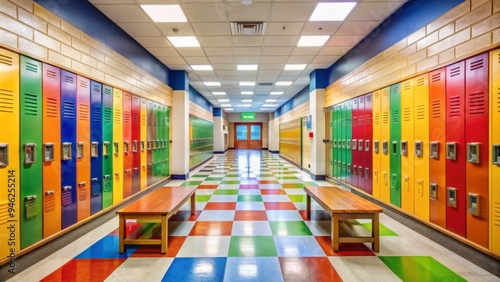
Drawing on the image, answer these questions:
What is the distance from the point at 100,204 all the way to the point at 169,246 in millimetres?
1600

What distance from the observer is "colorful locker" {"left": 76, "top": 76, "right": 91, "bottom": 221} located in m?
3.13

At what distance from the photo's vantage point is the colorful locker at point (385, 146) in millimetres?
3883

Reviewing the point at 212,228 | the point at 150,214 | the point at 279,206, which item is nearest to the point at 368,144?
the point at 279,206

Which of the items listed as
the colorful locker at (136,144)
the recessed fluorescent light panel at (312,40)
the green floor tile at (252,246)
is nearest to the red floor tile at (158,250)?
the green floor tile at (252,246)

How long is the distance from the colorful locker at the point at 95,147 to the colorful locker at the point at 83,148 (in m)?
0.07

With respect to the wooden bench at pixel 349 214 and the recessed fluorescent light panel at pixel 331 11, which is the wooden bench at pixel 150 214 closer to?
the wooden bench at pixel 349 214

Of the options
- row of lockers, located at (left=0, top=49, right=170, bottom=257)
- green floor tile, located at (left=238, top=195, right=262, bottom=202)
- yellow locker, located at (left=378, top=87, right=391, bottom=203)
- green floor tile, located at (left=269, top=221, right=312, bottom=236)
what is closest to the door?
green floor tile, located at (left=238, top=195, right=262, bottom=202)

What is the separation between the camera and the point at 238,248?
2627 mm

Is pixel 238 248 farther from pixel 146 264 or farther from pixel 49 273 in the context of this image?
pixel 49 273

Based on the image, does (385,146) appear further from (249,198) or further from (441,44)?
(249,198)

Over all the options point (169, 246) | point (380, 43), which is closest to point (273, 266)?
point (169, 246)

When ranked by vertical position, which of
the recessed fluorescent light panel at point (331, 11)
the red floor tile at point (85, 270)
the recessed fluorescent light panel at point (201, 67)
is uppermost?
the recessed fluorescent light panel at point (201, 67)

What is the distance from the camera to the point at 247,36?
4.58 m

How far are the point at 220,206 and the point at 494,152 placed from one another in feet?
11.7
